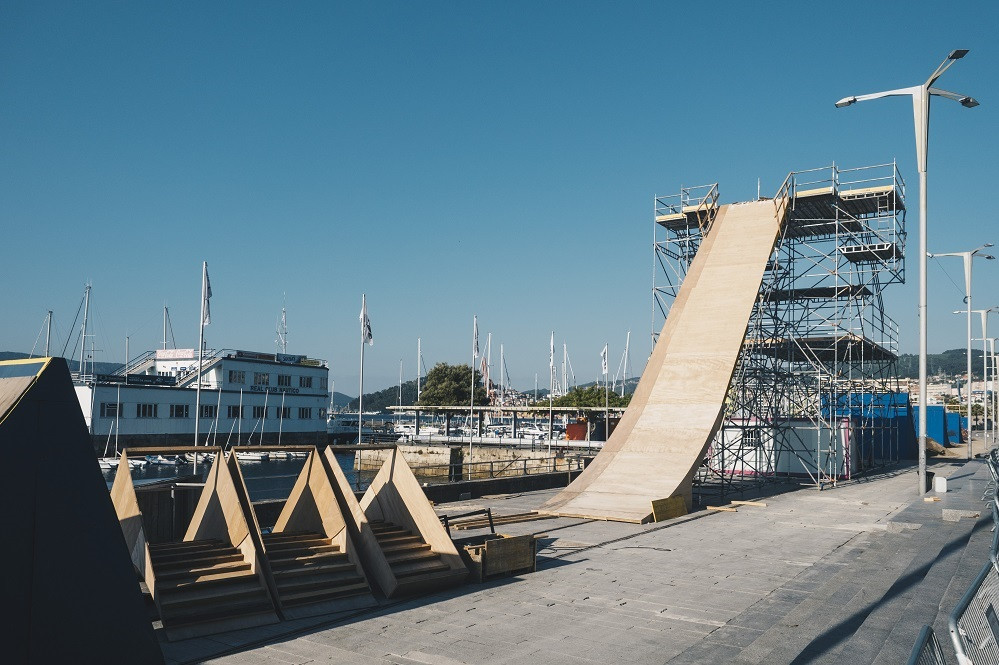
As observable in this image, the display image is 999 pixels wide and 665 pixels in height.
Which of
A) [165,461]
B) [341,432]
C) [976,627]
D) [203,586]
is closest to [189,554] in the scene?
[203,586]

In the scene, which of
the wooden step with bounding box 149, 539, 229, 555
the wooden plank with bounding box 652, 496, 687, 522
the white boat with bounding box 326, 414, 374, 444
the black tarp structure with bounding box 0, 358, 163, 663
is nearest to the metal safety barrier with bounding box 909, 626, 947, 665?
the black tarp structure with bounding box 0, 358, 163, 663

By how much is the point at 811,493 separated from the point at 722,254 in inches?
403

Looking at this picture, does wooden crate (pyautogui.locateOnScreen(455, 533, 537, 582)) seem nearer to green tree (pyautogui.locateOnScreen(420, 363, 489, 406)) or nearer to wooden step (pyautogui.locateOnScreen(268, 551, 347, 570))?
wooden step (pyautogui.locateOnScreen(268, 551, 347, 570))

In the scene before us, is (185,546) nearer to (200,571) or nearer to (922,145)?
(200,571)

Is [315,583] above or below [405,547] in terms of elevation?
below

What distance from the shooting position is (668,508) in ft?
77.9

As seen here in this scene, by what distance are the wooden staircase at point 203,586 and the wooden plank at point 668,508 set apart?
538 inches

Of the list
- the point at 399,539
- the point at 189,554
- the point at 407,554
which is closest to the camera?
the point at 189,554

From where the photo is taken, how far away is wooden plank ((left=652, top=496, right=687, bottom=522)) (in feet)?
76.2

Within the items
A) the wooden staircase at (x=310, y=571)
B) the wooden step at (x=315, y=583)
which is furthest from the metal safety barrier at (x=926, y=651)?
the wooden step at (x=315, y=583)

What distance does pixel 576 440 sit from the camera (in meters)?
78.9

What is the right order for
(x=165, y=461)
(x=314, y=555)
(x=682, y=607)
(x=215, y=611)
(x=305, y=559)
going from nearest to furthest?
(x=215, y=611) < (x=682, y=607) < (x=305, y=559) < (x=314, y=555) < (x=165, y=461)

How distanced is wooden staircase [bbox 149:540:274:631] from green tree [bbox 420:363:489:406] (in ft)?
324

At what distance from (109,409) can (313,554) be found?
59.9 meters
